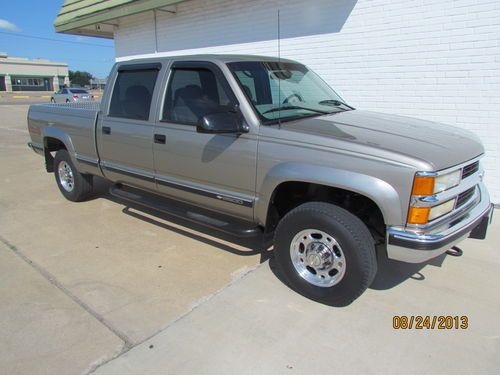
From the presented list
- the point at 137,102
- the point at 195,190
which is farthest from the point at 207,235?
the point at 137,102

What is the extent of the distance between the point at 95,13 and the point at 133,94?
7.98 meters

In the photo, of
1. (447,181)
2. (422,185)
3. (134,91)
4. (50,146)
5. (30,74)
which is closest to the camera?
(422,185)

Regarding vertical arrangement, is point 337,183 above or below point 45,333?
above

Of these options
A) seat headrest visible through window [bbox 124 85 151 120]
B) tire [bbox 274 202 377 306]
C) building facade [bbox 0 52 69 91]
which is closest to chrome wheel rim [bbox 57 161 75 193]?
seat headrest visible through window [bbox 124 85 151 120]

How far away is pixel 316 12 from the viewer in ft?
23.5

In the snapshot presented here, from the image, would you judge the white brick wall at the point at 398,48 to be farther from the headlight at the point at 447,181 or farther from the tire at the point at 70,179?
the tire at the point at 70,179

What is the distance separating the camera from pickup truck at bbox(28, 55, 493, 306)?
280 cm

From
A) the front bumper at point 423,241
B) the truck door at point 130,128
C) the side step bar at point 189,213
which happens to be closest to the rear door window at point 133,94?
the truck door at point 130,128

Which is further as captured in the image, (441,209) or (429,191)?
(441,209)

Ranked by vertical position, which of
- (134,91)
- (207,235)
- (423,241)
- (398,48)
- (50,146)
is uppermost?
(398,48)

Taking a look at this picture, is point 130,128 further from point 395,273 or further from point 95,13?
point 95,13

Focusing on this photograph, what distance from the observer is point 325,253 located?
316 cm

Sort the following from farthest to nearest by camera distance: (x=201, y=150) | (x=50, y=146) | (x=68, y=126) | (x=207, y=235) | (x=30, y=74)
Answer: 1. (x=30, y=74)
2. (x=50, y=146)
3. (x=68, y=126)
4. (x=207, y=235)
5. (x=201, y=150)

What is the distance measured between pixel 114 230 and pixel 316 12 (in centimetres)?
518
